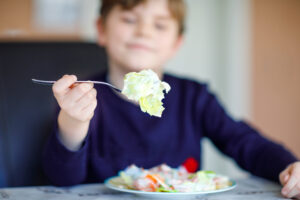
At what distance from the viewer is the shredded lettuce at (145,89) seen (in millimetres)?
625

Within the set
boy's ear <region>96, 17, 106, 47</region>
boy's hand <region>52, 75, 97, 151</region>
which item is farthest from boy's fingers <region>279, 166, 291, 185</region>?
boy's ear <region>96, 17, 106, 47</region>

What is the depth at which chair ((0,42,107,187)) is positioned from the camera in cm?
126

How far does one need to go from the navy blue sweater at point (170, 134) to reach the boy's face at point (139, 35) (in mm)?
117

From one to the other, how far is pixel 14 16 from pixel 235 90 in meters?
1.43

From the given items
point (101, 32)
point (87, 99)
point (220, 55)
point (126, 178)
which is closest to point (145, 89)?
point (87, 99)

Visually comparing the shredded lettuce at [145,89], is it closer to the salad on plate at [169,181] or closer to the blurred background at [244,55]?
the salad on plate at [169,181]

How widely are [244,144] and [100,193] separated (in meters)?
0.47

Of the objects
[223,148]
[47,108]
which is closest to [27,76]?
[47,108]

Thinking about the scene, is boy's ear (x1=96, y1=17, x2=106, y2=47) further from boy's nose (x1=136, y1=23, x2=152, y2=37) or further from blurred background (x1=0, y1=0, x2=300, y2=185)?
blurred background (x1=0, y1=0, x2=300, y2=185)

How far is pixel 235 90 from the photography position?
258cm

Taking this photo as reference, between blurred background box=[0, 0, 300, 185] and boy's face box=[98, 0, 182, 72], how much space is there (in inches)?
42.0

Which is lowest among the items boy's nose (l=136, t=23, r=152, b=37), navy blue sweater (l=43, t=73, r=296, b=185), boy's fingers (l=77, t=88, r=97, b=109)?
navy blue sweater (l=43, t=73, r=296, b=185)

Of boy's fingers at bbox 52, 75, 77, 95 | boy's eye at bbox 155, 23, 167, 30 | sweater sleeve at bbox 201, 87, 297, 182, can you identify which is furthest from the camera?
boy's eye at bbox 155, 23, 167, 30

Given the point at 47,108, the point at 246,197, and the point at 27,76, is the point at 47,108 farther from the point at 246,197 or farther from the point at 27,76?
the point at 246,197
